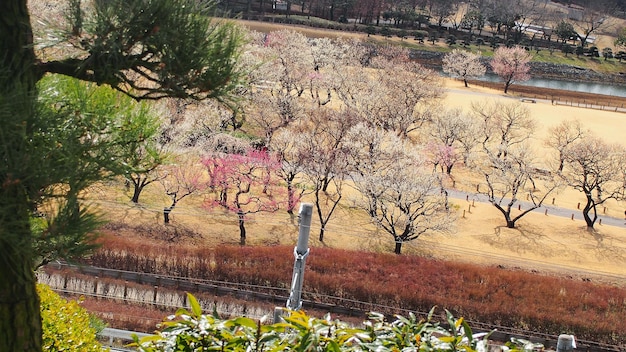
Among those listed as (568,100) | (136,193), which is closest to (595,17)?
(568,100)

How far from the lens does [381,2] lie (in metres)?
56.4

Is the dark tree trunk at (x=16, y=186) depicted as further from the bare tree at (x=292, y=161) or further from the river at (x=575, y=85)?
the river at (x=575, y=85)

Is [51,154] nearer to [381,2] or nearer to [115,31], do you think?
[115,31]

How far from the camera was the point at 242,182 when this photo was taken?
1947 cm

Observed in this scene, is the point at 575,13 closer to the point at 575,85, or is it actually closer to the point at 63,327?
the point at 575,85

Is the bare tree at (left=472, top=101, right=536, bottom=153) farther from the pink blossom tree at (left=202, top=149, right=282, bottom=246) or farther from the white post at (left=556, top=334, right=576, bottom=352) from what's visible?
the white post at (left=556, top=334, right=576, bottom=352)

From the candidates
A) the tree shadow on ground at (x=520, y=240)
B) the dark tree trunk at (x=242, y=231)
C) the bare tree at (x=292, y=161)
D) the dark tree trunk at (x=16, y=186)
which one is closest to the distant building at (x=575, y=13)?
the tree shadow on ground at (x=520, y=240)

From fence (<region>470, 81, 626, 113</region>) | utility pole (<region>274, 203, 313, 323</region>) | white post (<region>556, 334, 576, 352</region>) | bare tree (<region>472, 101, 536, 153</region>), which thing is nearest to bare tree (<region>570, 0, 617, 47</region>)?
fence (<region>470, 81, 626, 113</region>)

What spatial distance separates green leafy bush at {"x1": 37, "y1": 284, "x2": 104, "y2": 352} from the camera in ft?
13.8

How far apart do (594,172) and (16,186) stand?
820 inches

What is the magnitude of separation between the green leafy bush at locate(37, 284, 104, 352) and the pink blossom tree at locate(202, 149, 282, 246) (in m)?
12.9

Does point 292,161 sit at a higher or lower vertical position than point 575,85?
lower

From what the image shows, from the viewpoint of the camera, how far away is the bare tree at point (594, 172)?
20734mm

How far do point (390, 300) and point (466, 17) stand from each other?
47.6 metres
